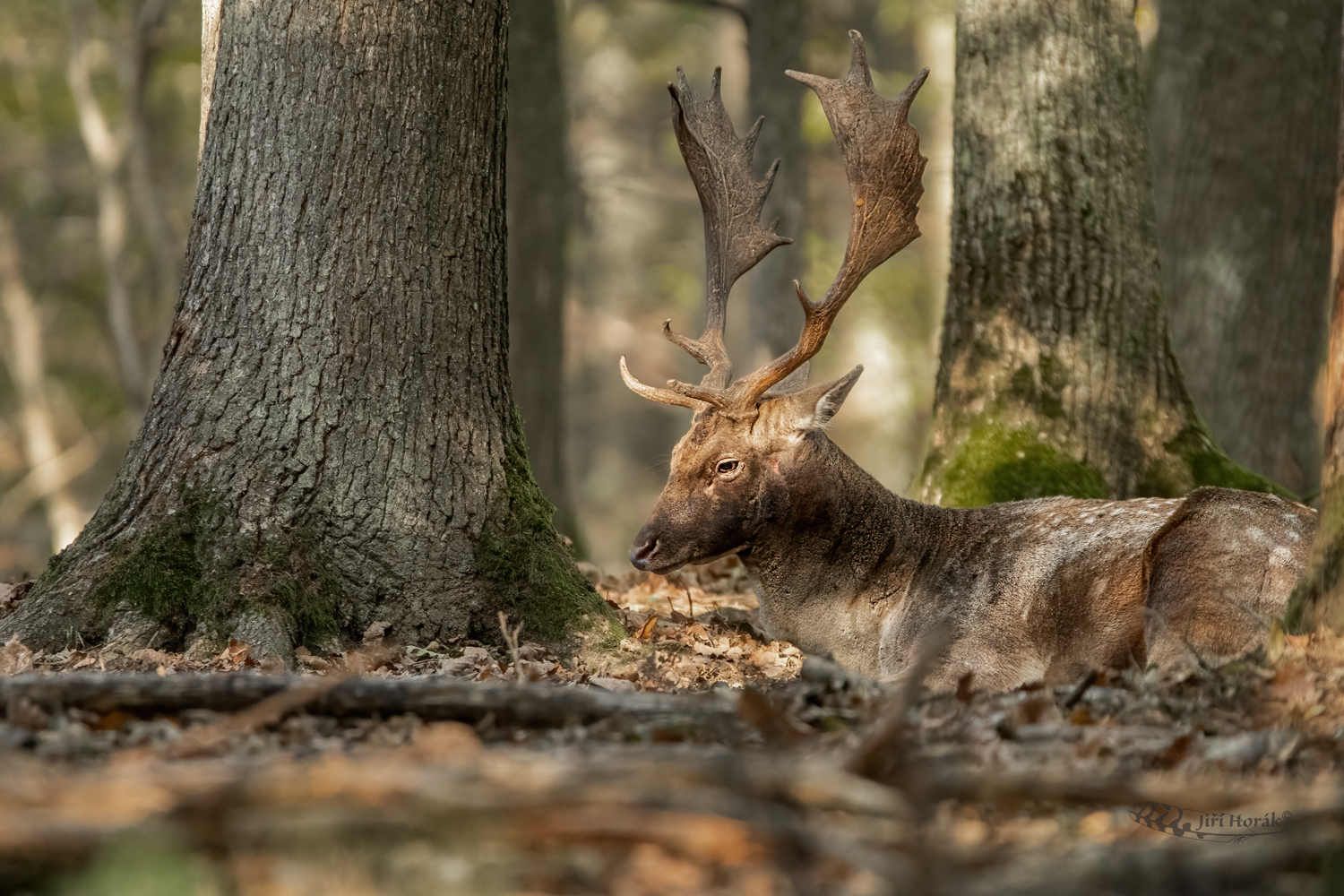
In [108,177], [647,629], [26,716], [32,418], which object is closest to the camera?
[26,716]

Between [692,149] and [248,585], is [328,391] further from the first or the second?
[692,149]

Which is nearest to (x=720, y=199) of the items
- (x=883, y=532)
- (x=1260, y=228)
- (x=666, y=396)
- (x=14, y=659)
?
(x=666, y=396)

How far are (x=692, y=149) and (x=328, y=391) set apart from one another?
8.28ft

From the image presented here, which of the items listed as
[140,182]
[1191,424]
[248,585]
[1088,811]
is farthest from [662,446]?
[1088,811]

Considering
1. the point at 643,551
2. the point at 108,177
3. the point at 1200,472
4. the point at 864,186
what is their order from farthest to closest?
the point at 108,177, the point at 1200,472, the point at 864,186, the point at 643,551

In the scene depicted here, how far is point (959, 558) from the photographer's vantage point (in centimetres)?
599

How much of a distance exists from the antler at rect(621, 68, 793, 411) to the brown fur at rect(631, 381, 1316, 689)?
664 millimetres

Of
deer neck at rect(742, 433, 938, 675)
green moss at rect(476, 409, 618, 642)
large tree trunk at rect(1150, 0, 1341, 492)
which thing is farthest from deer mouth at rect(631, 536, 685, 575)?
large tree trunk at rect(1150, 0, 1341, 492)

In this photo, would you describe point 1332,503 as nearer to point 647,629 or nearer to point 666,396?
point 647,629

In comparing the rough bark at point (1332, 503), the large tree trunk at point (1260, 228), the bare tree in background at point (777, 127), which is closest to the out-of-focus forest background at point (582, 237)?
the bare tree in background at point (777, 127)

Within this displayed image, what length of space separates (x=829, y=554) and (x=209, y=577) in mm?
2907

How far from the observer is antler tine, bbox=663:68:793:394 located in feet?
22.1

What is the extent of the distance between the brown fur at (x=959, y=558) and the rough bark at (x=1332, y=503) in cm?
88

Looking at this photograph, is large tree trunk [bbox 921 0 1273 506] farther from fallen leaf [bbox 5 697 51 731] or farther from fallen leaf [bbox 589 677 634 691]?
fallen leaf [bbox 5 697 51 731]
